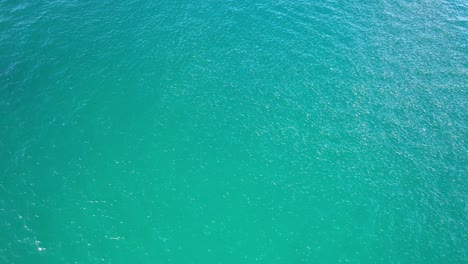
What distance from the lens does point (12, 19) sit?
118m

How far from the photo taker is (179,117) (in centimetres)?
9794

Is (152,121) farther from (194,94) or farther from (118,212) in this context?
(118,212)

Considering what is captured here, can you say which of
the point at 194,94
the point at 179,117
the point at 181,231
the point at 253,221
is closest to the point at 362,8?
the point at 194,94

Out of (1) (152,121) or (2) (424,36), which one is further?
(2) (424,36)

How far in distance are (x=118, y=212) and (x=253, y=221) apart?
30672mm

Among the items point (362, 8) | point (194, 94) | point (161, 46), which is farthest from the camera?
point (362, 8)

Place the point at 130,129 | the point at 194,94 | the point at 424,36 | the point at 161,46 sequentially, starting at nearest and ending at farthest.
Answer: the point at 130,129
the point at 194,94
the point at 161,46
the point at 424,36

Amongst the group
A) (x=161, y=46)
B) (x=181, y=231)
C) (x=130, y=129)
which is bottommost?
(x=181, y=231)

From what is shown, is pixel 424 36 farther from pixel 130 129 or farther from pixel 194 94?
pixel 130 129

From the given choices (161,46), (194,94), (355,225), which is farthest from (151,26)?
(355,225)

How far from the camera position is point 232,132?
95.9 m

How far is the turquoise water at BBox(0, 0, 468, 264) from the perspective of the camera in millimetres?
77188

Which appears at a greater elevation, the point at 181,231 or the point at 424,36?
the point at 424,36

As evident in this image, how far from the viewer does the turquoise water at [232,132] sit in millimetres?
77188
